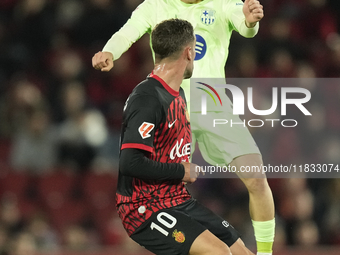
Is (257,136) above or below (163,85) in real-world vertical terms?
below

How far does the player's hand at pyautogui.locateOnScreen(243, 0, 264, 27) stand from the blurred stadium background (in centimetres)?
224

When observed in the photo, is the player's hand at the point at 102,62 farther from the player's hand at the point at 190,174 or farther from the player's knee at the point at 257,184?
the player's knee at the point at 257,184

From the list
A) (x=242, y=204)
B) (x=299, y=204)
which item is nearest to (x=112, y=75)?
(x=242, y=204)

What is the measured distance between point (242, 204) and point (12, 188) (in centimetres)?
245

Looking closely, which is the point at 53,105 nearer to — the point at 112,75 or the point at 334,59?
the point at 112,75

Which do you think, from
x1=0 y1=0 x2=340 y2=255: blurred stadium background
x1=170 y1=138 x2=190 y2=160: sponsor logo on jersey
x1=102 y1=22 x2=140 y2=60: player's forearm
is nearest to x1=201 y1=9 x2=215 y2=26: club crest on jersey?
x1=102 y1=22 x2=140 y2=60: player's forearm

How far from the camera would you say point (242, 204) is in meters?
5.70

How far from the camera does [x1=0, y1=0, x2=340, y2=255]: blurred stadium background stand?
5586 millimetres

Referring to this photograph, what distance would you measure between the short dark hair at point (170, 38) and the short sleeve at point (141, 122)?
31 cm

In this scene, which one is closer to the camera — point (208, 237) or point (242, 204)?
point (208, 237)

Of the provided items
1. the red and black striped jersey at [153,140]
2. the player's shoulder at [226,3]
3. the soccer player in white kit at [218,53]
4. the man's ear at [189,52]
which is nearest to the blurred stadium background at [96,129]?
the soccer player in white kit at [218,53]

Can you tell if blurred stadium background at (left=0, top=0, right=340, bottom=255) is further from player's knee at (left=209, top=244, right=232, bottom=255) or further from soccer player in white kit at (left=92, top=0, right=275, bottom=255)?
player's knee at (left=209, top=244, right=232, bottom=255)

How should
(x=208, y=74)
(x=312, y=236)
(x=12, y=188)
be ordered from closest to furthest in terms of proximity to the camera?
(x=208, y=74)
(x=312, y=236)
(x=12, y=188)

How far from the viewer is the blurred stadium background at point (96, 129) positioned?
559 centimetres
